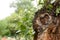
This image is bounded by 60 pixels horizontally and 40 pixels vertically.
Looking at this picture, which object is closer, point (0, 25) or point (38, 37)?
point (38, 37)

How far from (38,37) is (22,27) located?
0.96m

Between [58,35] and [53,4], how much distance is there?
20.3 inches

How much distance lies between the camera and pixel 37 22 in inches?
125

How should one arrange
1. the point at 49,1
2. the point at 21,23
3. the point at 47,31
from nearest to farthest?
the point at 47,31 → the point at 49,1 → the point at 21,23

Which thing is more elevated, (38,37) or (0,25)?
(38,37)

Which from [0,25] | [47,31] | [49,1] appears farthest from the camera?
[0,25]

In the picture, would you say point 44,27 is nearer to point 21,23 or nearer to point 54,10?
point 54,10

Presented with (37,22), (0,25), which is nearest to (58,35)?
(37,22)

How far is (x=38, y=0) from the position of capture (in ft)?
11.6

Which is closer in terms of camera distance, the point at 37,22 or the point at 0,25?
the point at 37,22

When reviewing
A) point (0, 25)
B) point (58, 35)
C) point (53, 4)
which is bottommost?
point (0, 25)

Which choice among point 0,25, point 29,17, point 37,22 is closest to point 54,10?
point 37,22

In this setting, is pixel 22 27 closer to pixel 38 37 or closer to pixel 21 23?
pixel 21 23

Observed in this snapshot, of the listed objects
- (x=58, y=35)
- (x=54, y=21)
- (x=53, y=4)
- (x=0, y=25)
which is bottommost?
(x=0, y=25)
